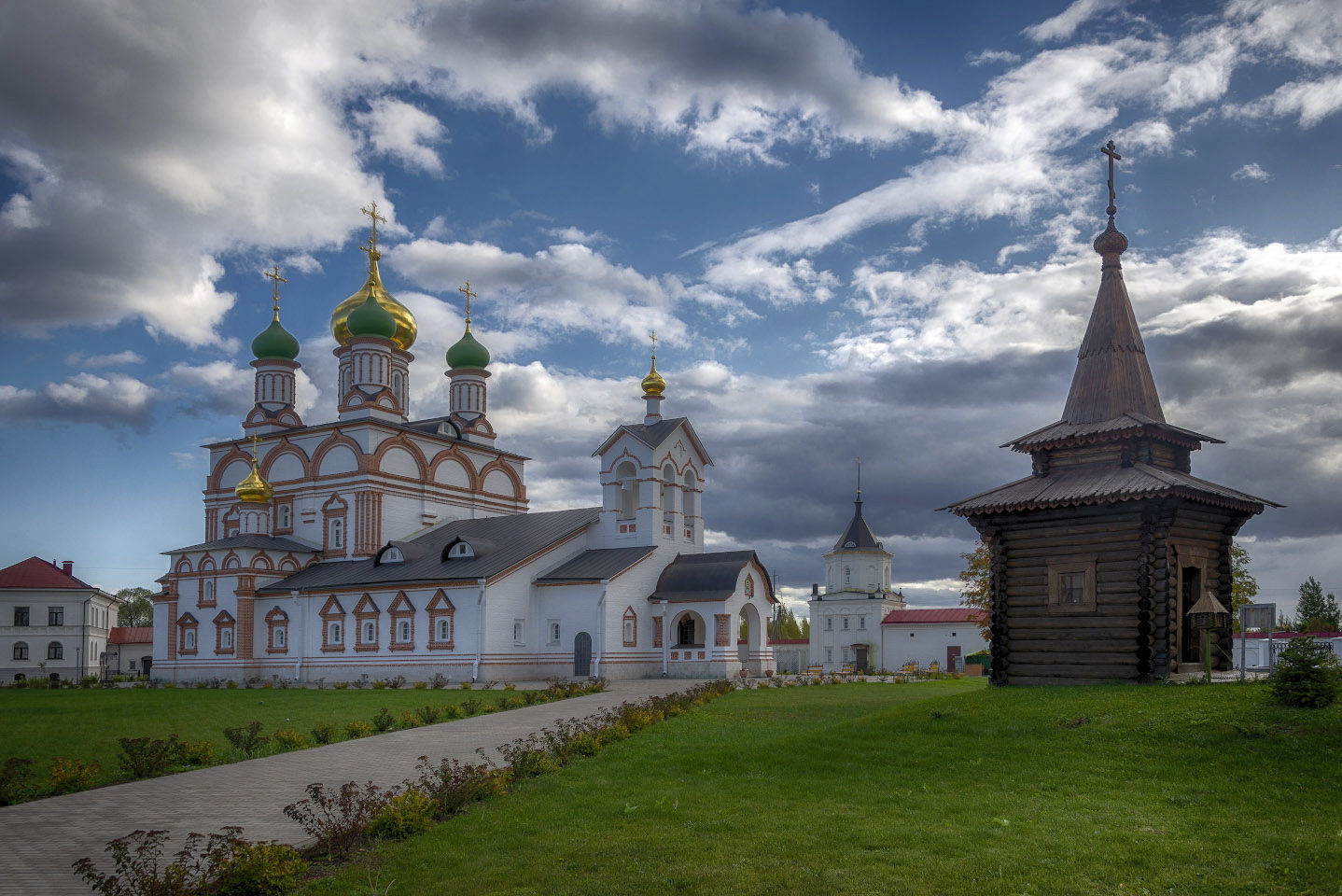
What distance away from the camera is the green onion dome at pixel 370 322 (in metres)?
48.1

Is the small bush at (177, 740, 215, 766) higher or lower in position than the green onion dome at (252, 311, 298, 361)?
lower

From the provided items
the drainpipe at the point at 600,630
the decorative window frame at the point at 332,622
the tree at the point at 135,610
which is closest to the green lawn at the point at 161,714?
the decorative window frame at the point at 332,622

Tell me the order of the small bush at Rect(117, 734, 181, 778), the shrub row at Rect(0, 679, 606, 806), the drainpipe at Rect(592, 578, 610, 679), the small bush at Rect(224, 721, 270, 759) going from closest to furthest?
the shrub row at Rect(0, 679, 606, 806)
the small bush at Rect(117, 734, 181, 778)
the small bush at Rect(224, 721, 270, 759)
the drainpipe at Rect(592, 578, 610, 679)

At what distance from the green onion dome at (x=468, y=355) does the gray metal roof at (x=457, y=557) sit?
10.3 meters

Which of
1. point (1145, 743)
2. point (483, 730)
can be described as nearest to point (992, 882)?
point (1145, 743)

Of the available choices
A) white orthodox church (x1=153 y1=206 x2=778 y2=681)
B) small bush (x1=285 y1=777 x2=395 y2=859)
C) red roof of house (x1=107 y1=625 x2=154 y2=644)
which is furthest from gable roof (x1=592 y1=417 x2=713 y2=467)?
red roof of house (x1=107 y1=625 x2=154 y2=644)

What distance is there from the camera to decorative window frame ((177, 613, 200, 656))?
45125 mm

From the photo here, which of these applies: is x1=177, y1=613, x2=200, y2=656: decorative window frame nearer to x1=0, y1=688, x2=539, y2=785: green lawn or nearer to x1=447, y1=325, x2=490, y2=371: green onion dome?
x1=0, y1=688, x2=539, y2=785: green lawn

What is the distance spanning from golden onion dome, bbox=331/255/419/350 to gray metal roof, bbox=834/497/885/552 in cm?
2709

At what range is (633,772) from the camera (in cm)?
1296

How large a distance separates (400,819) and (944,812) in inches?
210

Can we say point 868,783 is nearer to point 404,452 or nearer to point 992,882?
point 992,882

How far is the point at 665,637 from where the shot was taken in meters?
38.0

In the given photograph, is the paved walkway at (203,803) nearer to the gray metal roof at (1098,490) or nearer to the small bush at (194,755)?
the small bush at (194,755)
